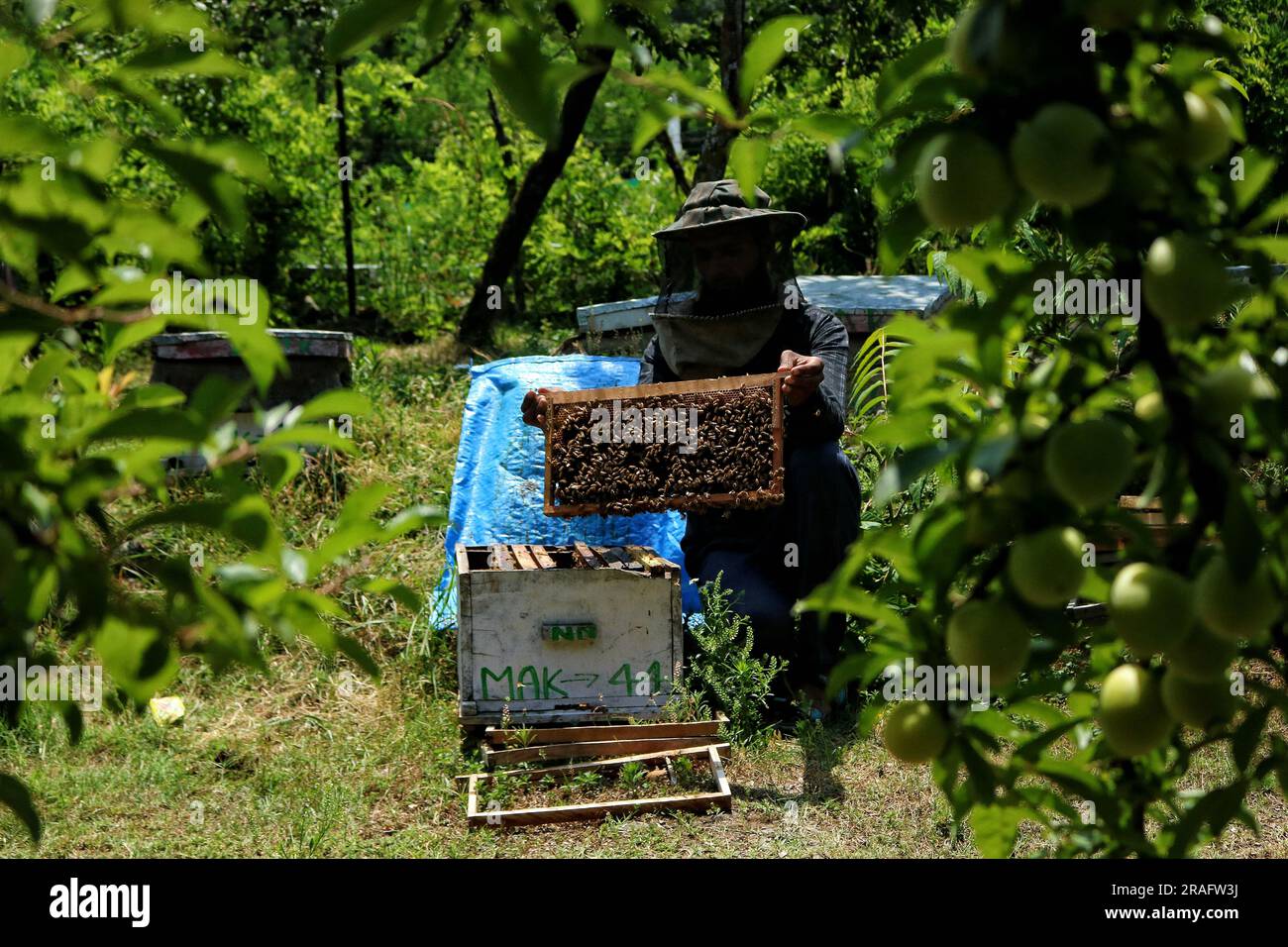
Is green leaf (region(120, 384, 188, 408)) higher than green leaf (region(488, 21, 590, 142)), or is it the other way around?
green leaf (region(488, 21, 590, 142))

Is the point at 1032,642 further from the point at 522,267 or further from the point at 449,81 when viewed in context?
the point at 449,81

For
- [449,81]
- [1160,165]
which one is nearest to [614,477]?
[1160,165]

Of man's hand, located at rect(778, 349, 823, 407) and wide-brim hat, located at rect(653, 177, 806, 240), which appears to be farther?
wide-brim hat, located at rect(653, 177, 806, 240)

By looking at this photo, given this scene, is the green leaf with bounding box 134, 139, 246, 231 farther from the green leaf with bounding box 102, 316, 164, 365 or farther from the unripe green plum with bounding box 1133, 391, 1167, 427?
the unripe green plum with bounding box 1133, 391, 1167, 427

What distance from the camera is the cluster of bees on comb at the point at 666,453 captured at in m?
3.47

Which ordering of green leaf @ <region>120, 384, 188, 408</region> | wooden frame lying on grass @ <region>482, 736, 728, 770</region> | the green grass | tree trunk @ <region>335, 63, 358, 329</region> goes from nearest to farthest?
green leaf @ <region>120, 384, 188, 408</region>
the green grass
wooden frame lying on grass @ <region>482, 736, 728, 770</region>
tree trunk @ <region>335, 63, 358, 329</region>

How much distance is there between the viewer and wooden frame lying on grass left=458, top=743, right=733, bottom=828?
9.53ft

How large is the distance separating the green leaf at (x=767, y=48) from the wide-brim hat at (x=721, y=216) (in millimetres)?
2745

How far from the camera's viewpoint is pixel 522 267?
8.35 metres

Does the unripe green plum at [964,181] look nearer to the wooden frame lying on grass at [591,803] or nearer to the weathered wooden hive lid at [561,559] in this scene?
the wooden frame lying on grass at [591,803]

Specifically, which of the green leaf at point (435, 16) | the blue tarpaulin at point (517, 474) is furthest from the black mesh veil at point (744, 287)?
the green leaf at point (435, 16)

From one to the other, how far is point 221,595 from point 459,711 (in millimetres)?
2563

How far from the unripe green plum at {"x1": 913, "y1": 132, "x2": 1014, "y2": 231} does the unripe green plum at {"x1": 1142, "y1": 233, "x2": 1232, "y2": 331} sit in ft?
0.33

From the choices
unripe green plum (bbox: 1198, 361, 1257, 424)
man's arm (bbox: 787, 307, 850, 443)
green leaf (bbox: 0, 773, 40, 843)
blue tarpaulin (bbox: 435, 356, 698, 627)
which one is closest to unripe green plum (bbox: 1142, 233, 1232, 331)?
unripe green plum (bbox: 1198, 361, 1257, 424)
